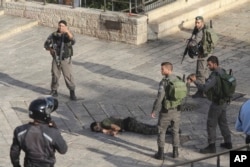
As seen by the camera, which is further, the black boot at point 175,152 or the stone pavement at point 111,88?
the stone pavement at point 111,88

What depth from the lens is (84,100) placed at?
11.9m

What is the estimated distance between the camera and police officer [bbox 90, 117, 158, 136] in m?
10.4

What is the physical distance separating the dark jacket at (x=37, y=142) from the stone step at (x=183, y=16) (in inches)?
336

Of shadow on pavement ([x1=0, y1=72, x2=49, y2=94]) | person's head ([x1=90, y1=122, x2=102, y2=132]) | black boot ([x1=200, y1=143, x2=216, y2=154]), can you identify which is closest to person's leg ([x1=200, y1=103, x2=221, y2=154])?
black boot ([x1=200, y1=143, x2=216, y2=154])

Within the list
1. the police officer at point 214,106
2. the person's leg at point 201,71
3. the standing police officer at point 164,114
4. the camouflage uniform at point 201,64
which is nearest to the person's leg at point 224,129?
the police officer at point 214,106

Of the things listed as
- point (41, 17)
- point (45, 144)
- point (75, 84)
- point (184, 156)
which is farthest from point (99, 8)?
point (45, 144)

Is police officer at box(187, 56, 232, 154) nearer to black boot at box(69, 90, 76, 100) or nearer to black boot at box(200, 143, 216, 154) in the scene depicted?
black boot at box(200, 143, 216, 154)

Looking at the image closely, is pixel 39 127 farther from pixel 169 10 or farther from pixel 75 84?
pixel 169 10

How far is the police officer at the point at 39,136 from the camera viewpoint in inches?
265

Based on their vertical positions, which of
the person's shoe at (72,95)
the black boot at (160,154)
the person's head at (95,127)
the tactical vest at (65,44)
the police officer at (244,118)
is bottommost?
the black boot at (160,154)

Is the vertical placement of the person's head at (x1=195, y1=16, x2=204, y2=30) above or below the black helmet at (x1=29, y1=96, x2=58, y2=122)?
above

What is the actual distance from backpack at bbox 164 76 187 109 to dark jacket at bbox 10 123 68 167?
8.25ft

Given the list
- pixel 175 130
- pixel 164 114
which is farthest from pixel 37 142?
pixel 175 130

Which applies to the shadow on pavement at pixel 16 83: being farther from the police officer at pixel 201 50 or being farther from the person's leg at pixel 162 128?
the person's leg at pixel 162 128
